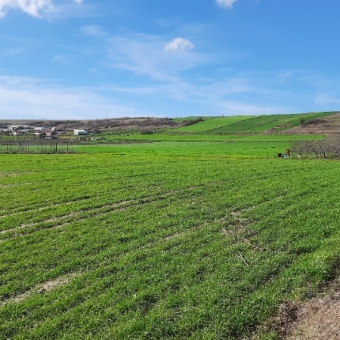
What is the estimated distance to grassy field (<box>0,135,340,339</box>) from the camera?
8617mm

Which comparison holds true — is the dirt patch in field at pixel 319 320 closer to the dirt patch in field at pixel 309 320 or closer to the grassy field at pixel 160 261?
the dirt patch in field at pixel 309 320

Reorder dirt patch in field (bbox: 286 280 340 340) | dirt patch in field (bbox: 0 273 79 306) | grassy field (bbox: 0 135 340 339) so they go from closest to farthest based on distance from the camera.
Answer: dirt patch in field (bbox: 286 280 340 340)
grassy field (bbox: 0 135 340 339)
dirt patch in field (bbox: 0 273 79 306)

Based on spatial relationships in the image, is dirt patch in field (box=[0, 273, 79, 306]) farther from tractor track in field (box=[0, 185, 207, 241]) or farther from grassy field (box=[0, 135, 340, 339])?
tractor track in field (box=[0, 185, 207, 241])

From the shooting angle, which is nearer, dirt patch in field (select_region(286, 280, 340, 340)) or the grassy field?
dirt patch in field (select_region(286, 280, 340, 340))

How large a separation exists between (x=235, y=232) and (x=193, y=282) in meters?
4.92

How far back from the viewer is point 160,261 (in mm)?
11820

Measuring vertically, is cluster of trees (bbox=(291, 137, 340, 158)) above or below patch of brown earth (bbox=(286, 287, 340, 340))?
above

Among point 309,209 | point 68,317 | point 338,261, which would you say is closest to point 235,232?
point 338,261

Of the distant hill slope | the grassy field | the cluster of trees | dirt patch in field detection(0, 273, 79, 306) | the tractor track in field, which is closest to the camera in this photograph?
the grassy field

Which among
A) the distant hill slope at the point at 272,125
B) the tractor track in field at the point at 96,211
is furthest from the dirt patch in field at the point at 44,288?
the distant hill slope at the point at 272,125

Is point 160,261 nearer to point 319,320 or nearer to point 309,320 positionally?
point 309,320

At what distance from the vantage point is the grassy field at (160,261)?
8.62 metres

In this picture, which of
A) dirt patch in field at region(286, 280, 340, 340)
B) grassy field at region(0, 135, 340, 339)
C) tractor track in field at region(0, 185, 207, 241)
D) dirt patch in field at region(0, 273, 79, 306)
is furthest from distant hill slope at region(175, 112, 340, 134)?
dirt patch in field at region(0, 273, 79, 306)

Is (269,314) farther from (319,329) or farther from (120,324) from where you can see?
(120,324)
